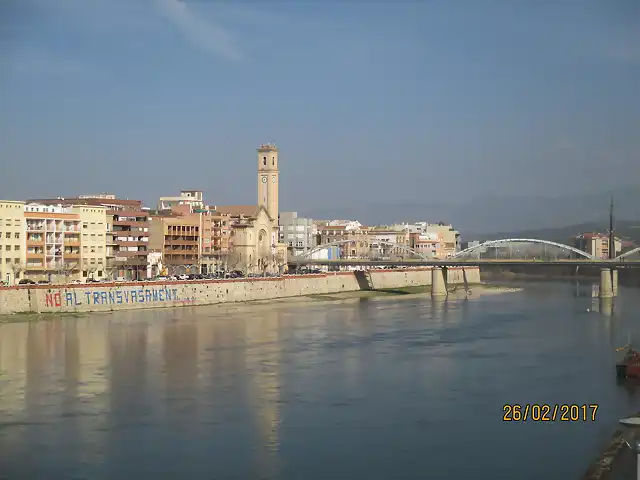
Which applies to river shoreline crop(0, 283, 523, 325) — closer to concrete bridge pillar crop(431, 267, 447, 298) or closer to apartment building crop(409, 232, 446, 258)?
concrete bridge pillar crop(431, 267, 447, 298)

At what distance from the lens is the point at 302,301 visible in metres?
55.1

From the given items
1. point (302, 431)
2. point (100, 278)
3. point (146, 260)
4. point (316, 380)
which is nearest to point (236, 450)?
point (302, 431)

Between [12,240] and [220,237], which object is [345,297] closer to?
[220,237]

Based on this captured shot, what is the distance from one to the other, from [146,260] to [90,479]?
137 feet

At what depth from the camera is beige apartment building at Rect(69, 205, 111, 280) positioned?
5088 cm

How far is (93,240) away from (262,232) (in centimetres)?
1851

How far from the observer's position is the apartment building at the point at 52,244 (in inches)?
1858

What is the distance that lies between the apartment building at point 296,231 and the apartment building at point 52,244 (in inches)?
1527

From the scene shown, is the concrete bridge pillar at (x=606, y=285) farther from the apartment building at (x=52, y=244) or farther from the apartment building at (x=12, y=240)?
the apartment building at (x=12, y=240)

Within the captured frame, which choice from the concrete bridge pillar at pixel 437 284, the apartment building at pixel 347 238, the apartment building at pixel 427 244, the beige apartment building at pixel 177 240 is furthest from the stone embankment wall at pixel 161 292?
the apartment building at pixel 427 244

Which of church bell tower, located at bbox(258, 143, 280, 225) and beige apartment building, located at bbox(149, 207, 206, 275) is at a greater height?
church bell tower, located at bbox(258, 143, 280, 225)

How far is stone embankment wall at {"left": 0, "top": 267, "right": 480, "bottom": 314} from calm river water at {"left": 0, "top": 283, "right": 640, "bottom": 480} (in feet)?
6.78

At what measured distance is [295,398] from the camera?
73.1ft
